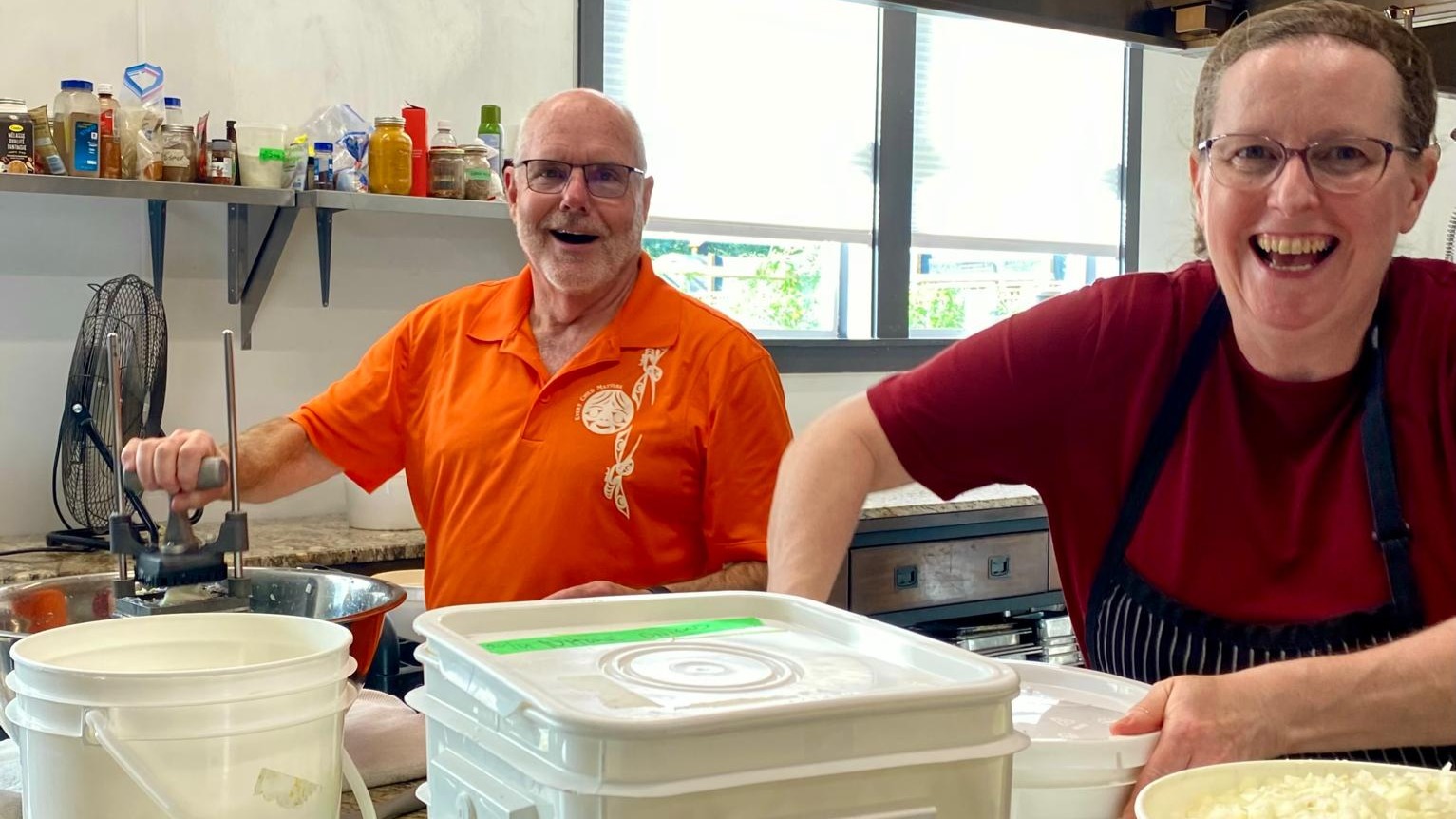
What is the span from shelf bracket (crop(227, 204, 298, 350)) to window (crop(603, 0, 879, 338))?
1091 millimetres

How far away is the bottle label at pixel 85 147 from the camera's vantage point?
2.67 m

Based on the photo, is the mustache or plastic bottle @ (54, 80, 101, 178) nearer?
the mustache

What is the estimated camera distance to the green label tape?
78 centimetres

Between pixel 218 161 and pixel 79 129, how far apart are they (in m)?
0.27

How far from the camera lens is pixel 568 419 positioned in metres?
2.02

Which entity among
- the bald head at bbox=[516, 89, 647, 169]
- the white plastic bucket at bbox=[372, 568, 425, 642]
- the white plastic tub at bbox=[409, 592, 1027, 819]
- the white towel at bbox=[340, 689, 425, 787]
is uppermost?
the bald head at bbox=[516, 89, 647, 169]

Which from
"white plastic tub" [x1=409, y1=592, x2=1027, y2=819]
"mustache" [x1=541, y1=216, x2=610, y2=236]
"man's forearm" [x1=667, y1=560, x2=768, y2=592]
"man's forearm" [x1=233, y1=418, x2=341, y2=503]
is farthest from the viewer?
"mustache" [x1=541, y1=216, x2=610, y2=236]

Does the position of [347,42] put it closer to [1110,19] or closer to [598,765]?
[1110,19]

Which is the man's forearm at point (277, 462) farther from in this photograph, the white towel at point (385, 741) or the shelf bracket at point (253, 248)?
the shelf bracket at point (253, 248)

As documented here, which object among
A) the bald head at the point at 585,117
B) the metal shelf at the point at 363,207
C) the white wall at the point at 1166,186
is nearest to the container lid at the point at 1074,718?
the bald head at the point at 585,117

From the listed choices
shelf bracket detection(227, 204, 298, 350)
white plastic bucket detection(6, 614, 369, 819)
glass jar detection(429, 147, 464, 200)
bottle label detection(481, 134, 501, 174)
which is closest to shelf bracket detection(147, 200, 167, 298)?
shelf bracket detection(227, 204, 298, 350)

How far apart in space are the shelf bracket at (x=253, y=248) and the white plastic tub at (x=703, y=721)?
7.93ft

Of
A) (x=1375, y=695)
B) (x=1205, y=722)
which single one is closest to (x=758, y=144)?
(x=1375, y=695)

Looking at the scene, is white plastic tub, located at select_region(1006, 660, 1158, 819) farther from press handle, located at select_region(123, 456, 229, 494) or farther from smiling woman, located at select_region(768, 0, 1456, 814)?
press handle, located at select_region(123, 456, 229, 494)
